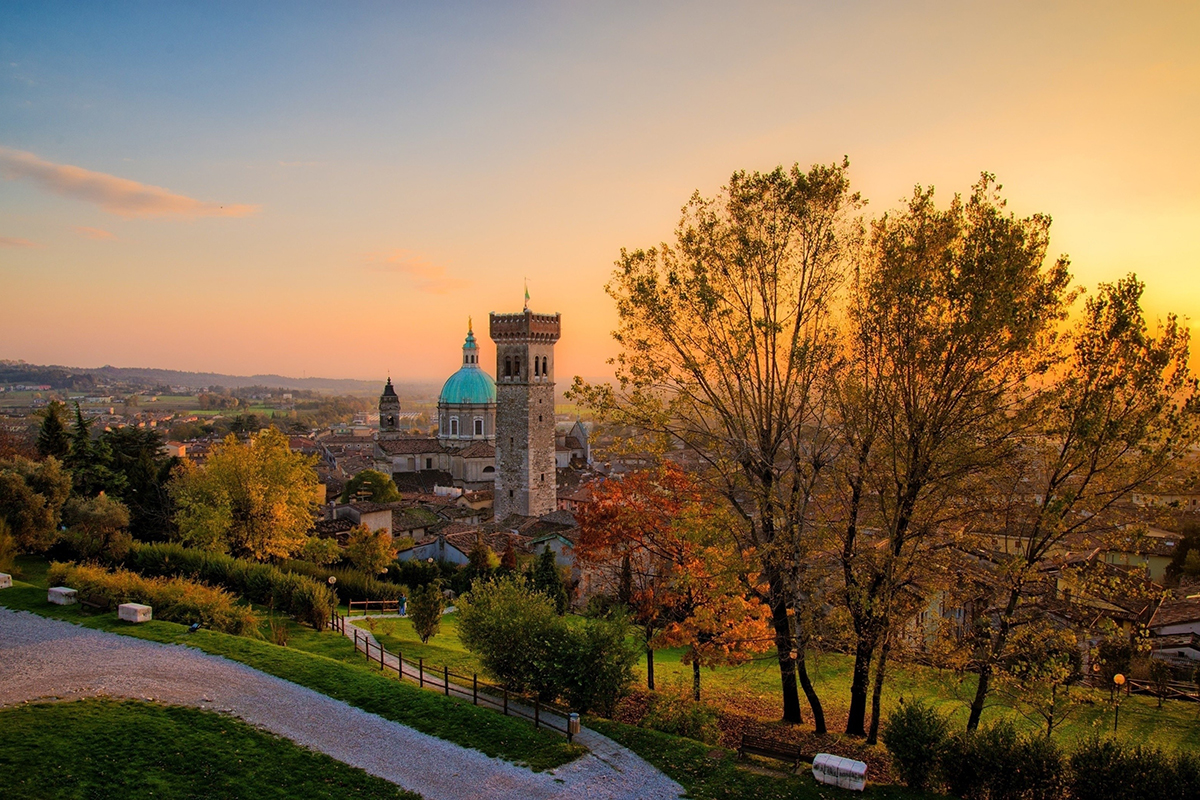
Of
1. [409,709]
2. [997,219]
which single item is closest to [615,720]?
[409,709]

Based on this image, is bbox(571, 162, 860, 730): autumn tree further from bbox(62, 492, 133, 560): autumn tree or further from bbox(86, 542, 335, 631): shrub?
bbox(62, 492, 133, 560): autumn tree

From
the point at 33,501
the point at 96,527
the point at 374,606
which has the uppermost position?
the point at 33,501

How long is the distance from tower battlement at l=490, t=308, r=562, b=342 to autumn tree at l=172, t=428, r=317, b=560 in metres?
21.6

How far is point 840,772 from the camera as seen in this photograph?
1316cm

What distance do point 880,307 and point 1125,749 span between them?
887 centimetres

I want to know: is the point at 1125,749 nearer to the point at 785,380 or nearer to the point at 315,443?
the point at 785,380

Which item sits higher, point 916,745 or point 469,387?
point 469,387

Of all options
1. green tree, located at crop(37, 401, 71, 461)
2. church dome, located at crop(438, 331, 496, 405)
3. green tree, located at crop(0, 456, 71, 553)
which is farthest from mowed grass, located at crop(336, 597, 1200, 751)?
church dome, located at crop(438, 331, 496, 405)

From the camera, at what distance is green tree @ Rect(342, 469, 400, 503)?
168 feet

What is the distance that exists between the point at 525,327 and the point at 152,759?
4141cm

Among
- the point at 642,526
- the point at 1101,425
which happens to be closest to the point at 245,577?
the point at 642,526

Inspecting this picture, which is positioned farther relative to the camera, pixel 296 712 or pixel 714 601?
pixel 714 601

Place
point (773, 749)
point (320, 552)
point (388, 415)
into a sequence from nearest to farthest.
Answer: point (773, 749), point (320, 552), point (388, 415)

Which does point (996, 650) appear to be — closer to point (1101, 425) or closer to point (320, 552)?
point (1101, 425)
